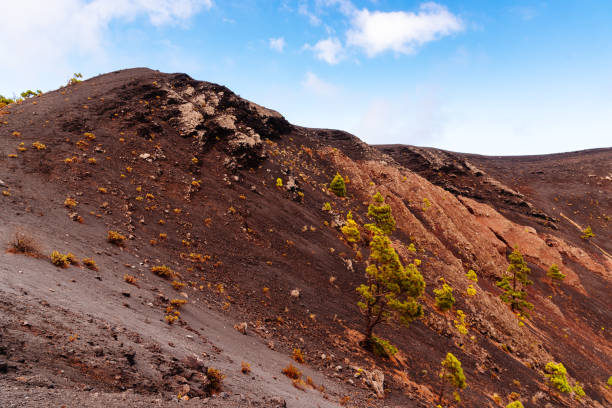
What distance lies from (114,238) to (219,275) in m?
8.00

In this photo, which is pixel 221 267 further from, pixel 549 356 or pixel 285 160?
pixel 549 356

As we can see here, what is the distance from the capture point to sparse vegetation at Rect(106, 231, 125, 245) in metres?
19.7

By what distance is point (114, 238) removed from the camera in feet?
64.7

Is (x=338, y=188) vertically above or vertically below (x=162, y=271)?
above

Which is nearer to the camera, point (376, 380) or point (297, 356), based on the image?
point (297, 356)

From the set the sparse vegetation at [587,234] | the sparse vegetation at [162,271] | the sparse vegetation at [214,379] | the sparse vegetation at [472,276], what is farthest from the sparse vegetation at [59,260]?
the sparse vegetation at [587,234]

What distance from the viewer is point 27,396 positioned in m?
6.46

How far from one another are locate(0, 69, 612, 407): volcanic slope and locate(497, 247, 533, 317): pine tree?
6.02ft

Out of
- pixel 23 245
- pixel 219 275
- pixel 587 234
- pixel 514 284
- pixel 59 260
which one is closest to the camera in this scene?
pixel 23 245

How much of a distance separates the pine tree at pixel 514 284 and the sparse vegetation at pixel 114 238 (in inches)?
2020

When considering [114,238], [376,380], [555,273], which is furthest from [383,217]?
[555,273]

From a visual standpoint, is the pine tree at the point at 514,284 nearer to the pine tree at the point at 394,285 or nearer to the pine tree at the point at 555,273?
the pine tree at the point at 555,273

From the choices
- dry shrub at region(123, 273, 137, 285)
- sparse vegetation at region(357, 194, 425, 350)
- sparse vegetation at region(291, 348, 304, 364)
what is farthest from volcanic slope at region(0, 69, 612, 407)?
sparse vegetation at region(357, 194, 425, 350)

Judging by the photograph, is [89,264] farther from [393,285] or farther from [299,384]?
[393,285]
